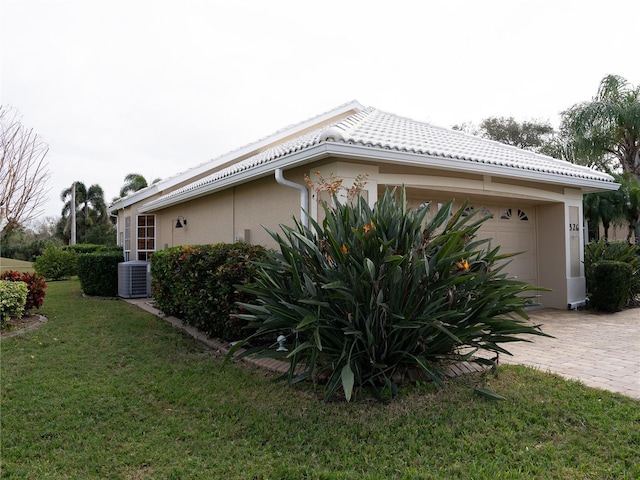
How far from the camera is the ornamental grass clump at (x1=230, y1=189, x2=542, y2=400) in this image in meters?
4.49

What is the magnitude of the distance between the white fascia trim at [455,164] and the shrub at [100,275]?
990cm

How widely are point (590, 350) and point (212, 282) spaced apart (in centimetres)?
568

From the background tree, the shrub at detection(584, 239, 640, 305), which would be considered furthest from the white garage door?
the background tree

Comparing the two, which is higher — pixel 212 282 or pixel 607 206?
pixel 607 206

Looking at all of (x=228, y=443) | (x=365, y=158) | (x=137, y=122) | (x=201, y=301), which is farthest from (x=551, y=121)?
(x=228, y=443)

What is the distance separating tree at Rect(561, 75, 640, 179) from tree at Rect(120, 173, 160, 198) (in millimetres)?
28668

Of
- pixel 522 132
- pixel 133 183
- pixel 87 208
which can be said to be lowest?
pixel 87 208

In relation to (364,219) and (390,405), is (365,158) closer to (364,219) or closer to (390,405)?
(364,219)

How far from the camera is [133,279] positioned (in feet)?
43.1

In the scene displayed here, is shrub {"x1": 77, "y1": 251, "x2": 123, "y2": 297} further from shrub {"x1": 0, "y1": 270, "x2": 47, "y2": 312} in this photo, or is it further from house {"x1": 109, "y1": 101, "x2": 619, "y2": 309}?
shrub {"x1": 0, "y1": 270, "x2": 47, "y2": 312}

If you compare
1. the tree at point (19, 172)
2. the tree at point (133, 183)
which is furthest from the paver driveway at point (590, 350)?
the tree at point (133, 183)

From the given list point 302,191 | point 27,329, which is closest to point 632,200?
point 302,191

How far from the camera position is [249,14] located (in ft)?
31.1

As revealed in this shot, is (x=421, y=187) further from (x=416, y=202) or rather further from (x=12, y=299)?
(x=12, y=299)
